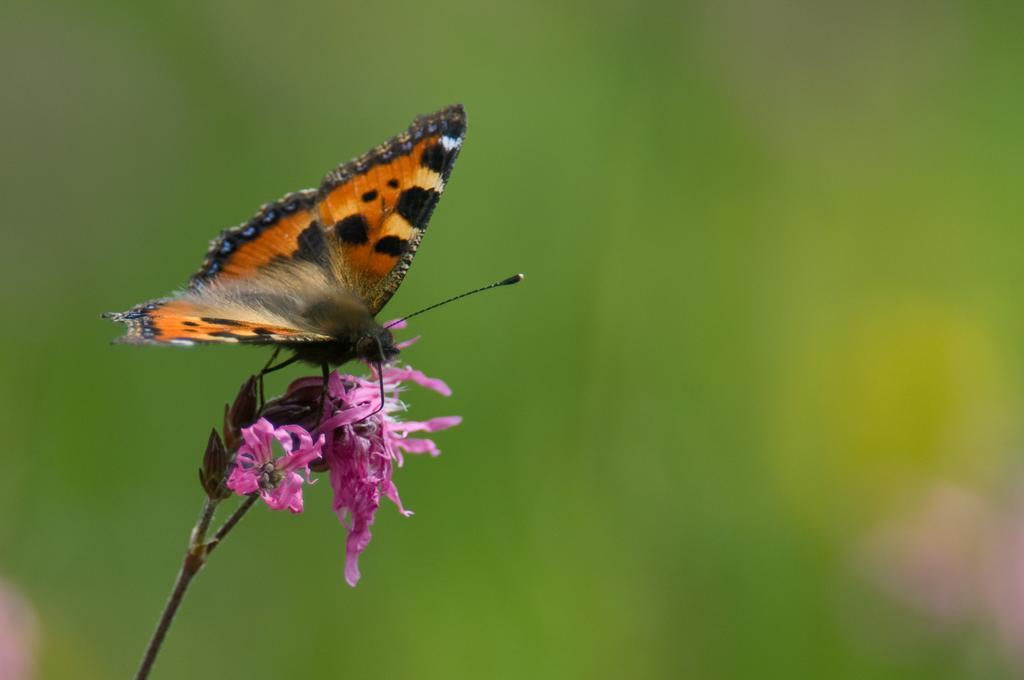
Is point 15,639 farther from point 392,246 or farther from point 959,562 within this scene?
point 959,562

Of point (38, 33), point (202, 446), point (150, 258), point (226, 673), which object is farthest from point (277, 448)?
point (38, 33)

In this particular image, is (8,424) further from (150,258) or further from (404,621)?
(404,621)

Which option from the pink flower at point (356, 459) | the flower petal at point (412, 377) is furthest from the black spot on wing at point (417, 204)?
the pink flower at point (356, 459)

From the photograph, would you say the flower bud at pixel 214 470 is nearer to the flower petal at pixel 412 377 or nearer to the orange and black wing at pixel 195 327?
the orange and black wing at pixel 195 327

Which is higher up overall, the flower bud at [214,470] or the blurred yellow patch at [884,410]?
the blurred yellow patch at [884,410]

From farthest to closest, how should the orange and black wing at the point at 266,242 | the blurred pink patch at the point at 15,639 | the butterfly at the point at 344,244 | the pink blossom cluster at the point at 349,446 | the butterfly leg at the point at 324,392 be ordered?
the blurred pink patch at the point at 15,639 < the orange and black wing at the point at 266,242 < the butterfly at the point at 344,244 < the butterfly leg at the point at 324,392 < the pink blossom cluster at the point at 349,446

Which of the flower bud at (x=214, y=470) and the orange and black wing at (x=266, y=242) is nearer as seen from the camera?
the flower bud at (x=214, y=470)

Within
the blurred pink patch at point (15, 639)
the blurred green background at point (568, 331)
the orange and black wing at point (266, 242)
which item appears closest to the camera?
the orange and black wing at point (266, 242)

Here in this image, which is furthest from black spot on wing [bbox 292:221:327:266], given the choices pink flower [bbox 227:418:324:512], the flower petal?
pink flower [bbox 227:418:324:512]
